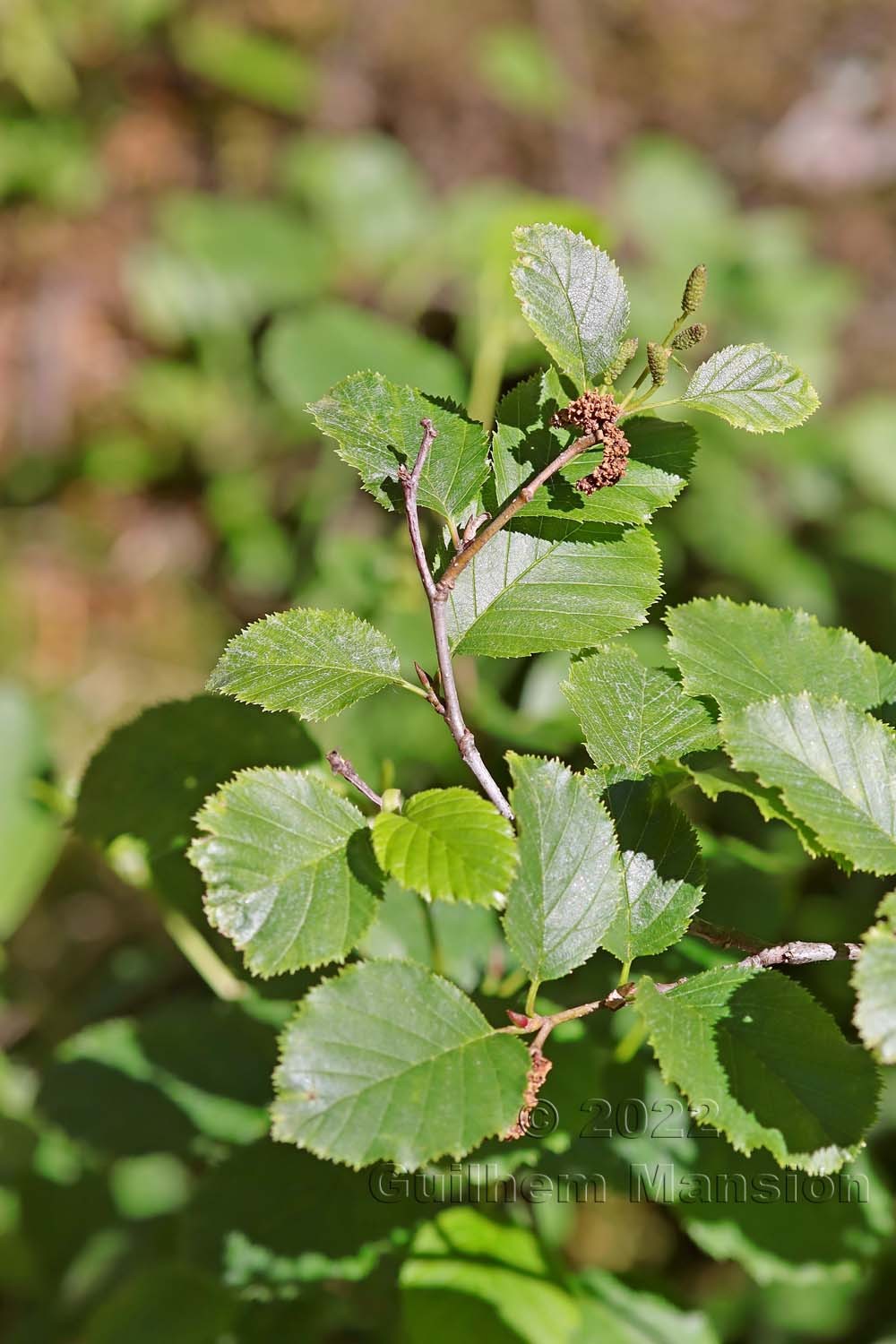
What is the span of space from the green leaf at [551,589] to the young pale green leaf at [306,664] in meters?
0.07

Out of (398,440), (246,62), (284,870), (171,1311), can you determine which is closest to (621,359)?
(398,440)

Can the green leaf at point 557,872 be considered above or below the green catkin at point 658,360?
below

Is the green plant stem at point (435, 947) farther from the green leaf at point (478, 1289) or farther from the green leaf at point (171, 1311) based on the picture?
the green leaf at point (171, 1311)

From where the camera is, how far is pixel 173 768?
0.96m

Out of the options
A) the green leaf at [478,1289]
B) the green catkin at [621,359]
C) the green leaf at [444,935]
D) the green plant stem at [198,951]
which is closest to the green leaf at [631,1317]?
the green leaf at [478,1289]

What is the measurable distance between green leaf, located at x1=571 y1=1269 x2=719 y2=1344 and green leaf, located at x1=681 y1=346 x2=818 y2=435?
0.90 metres

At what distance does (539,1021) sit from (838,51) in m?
3.39

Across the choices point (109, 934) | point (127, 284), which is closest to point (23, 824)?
point (109, 934)

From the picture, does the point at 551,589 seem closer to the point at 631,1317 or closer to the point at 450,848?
the point at 450,848

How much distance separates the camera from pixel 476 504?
2.39 ft

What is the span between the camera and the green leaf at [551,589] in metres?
0.72

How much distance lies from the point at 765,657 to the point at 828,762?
128mm

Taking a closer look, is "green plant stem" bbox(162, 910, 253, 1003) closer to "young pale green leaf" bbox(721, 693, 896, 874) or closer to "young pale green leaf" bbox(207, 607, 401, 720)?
"young pale green leaf" bbox(207, 607, 401, 720)

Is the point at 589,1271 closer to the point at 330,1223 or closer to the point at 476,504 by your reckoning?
the point at 330,1223
